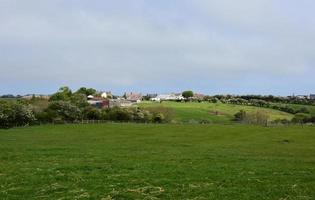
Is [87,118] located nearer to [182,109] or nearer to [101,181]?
[182,109]

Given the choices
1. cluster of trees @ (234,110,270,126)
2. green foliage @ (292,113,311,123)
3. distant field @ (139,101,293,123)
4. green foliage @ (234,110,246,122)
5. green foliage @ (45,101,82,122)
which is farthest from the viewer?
green foliage @ (234,110,246,122)

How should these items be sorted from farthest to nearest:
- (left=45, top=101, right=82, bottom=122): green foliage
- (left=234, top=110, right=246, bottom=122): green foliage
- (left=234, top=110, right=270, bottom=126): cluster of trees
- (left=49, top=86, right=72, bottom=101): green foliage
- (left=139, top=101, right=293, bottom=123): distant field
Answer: (left=49, top=86, right=72, bottom=101): green foliage, (left=234, top=110, right=246, bottom=122): green foliage, (left=139, top=101, right=293, bottom=123): distant field, (left=234, top=110, right=270, bottom=126): cluster of trees, (left=45, top=101, right=82, bottom=122): green foliage

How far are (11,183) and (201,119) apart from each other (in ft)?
406

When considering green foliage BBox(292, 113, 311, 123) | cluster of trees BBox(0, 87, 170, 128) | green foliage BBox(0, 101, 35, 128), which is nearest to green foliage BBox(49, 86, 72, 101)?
cluster of trees BBox(0, 87, 170, 128)

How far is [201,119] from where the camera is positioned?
142 meters

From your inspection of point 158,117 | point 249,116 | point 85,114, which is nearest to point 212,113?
point 249,116

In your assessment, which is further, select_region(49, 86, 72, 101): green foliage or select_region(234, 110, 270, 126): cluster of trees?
select_region(49, 86, 72, 101): green foliage

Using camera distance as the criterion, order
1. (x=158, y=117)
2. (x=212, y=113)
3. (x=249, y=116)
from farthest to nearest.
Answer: (x=212, y=113) < (x=249, y=116) < (x=158, y=117)

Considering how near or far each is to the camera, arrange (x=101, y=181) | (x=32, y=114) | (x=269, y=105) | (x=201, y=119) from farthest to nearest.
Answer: (x=269, y=105), (x=201, y=119), (x=32, y=114), (x=101, y=181)

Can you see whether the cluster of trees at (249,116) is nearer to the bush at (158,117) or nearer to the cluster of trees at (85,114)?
the bush at (158,117)

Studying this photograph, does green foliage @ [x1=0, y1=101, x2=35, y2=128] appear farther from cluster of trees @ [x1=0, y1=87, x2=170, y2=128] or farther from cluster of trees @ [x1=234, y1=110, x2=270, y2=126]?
cluster of trees @ [x1=234, y1=110, x2=270, y2=126]

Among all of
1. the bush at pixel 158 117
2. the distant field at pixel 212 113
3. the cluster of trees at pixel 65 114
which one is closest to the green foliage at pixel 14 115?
the cluster of trees at pixel 65 114

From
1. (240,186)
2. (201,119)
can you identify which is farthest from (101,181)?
(201,119)

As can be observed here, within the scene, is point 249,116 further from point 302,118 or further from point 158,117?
point 158,117
